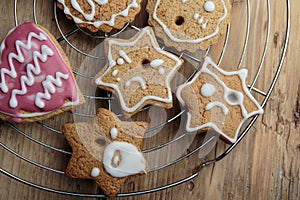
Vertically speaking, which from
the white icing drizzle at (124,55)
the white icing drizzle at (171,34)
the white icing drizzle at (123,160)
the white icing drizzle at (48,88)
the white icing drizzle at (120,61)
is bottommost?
the white icing drizzle at (123,160)

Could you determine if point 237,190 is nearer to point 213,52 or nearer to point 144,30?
point 213,52

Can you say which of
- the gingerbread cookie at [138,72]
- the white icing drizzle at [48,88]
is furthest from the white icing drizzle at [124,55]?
the white icing drizzle at [48,88]

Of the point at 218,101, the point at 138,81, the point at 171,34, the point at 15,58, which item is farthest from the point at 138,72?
the point at 15,58

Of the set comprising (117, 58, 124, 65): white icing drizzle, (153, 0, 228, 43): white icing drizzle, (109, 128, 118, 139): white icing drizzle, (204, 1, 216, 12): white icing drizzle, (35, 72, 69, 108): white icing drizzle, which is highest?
(204, 1, 216, 12): white icing drizzle

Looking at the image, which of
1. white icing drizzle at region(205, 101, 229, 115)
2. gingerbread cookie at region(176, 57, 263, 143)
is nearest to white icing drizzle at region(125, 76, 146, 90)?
gingerbread cookie at region(176, 57, 263, 143)

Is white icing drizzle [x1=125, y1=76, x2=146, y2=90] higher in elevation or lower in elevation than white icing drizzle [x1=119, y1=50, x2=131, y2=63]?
lower

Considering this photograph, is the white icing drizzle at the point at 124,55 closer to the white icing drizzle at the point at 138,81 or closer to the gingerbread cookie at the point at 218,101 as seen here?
the white icing drizzle at the point at 138,81

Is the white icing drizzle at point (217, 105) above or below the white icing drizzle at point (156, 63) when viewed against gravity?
below

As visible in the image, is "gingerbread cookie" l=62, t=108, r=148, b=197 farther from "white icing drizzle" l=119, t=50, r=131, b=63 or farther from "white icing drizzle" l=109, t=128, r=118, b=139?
"white icing drizzle" l=119, t=50, r=131, b=63
